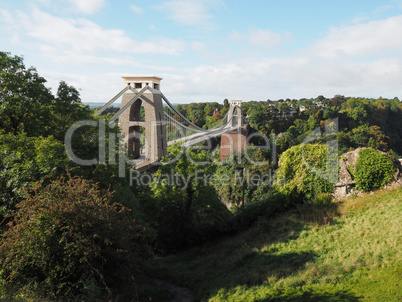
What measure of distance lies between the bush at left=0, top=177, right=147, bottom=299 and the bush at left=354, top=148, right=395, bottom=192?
922 centimetres

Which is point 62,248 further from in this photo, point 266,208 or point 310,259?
point 266,208

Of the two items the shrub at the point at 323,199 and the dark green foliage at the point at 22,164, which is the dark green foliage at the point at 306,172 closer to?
the shrub at the point at 323,199

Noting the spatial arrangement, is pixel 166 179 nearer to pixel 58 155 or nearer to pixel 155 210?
pixel 155 210

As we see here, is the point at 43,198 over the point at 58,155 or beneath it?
beneath

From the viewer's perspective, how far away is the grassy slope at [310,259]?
6.21 meters

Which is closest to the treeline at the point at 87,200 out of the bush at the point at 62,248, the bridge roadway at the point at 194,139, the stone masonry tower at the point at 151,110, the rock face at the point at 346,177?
the bush at the point at 62,248

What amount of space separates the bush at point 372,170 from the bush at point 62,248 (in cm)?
922

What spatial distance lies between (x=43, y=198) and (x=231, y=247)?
7367 millimetres

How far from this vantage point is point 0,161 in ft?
25.8

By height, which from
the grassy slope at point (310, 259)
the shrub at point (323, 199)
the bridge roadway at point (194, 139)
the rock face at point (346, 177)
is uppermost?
the bridge roadway at point (194, 139)

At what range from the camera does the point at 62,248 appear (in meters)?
5.04

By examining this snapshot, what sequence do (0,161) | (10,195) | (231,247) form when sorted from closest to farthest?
(10,195) < (0,161) < (231,247)

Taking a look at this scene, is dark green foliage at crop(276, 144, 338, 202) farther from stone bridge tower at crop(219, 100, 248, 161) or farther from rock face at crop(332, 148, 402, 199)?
stone bridge tower at crop(219, 100, 248, 161)

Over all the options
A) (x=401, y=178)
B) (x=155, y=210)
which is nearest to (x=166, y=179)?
(x=155, y=210)
